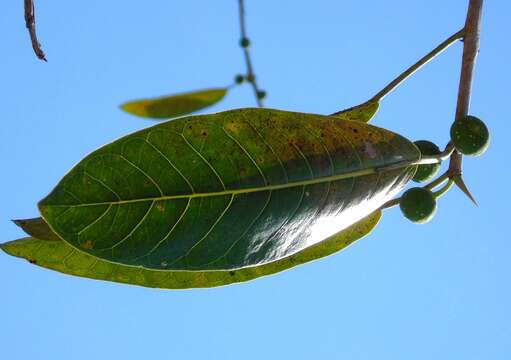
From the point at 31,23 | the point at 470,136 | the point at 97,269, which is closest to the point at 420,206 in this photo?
the point at 470,136

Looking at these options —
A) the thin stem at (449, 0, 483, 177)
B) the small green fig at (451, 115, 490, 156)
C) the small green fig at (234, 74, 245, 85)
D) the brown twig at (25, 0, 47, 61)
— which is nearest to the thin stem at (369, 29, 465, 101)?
the thin stem at (449, 0, 483, 177)

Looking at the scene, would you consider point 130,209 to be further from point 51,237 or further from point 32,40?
point 32,40

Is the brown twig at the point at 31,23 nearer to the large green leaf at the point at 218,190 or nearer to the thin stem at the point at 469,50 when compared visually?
the large green leaf at the point at 218,190

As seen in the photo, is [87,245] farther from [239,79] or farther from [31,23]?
[239,79]

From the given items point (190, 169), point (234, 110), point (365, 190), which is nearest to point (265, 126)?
point (234, 110)

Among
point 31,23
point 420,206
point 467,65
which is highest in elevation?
point 31,23

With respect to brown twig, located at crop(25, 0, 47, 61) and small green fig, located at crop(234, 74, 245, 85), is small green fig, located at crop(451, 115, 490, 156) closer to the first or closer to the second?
small green fig, located at crop(234, 74, 245, 85)
